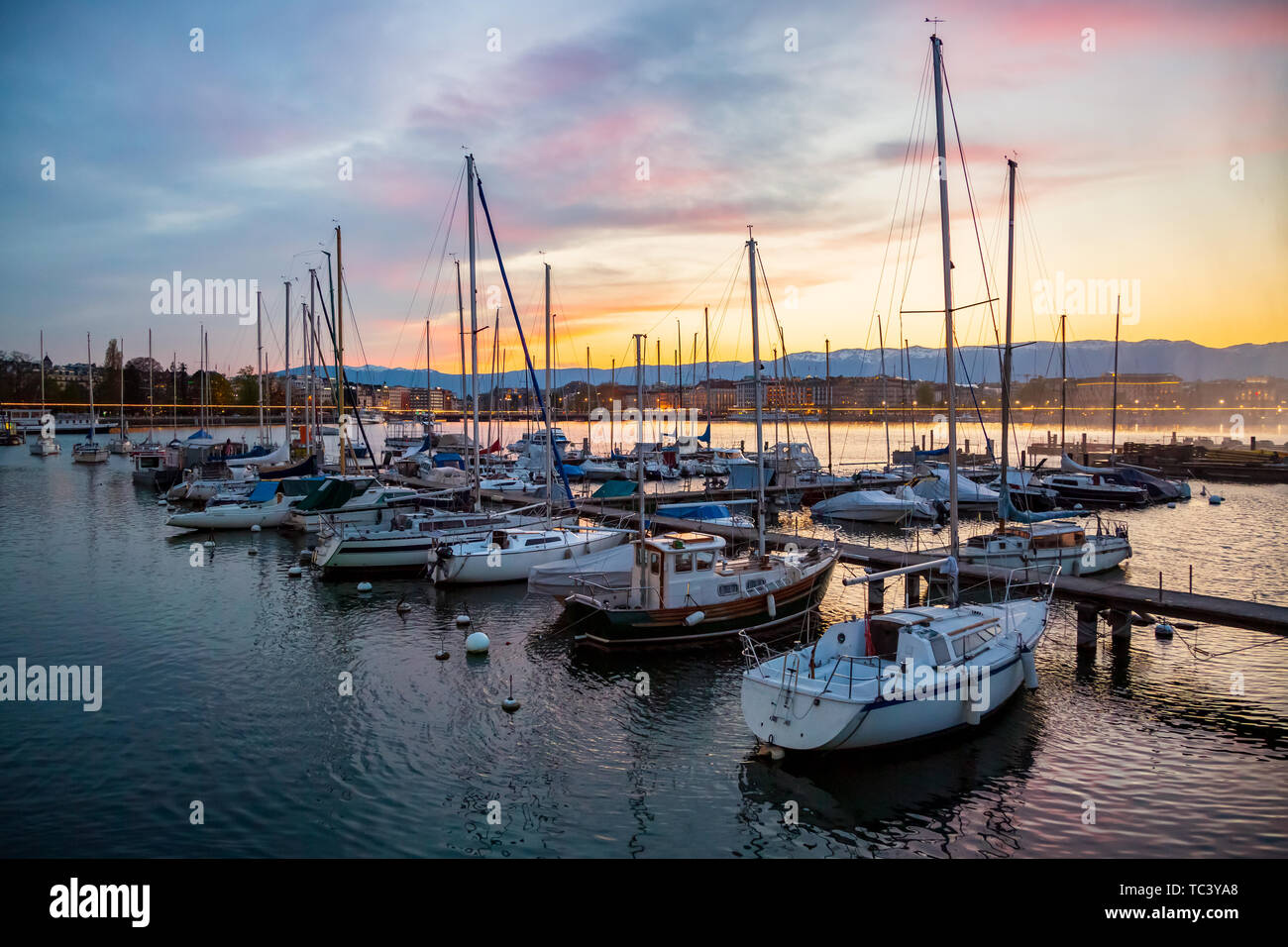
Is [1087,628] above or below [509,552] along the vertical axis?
below

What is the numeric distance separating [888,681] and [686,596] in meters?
7.54

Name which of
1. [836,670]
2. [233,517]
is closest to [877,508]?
[836,670]

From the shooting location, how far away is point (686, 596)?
21297 mm

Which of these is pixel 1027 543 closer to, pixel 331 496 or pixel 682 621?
pixel 682 621

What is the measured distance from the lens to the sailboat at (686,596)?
21016 millimetres

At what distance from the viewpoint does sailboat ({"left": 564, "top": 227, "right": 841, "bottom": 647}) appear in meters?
21.0

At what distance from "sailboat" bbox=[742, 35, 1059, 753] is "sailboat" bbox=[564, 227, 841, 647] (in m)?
4.87

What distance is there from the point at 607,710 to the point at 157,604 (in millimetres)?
17588

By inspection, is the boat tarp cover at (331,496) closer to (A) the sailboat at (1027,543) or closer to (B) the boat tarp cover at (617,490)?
(B) the boat tarp cover at (617,490)

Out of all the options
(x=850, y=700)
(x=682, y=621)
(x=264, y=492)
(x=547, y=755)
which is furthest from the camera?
(x=264, y=492)

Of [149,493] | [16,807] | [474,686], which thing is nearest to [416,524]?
[474,686]

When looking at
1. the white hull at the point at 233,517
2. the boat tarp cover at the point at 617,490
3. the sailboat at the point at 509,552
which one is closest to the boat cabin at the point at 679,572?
the sailboat at the point at 509,552

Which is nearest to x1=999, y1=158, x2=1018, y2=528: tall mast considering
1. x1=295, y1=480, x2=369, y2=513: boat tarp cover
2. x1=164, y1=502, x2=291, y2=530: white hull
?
x1=295, y1=480, x2=369, y2=513: boat tarp cover

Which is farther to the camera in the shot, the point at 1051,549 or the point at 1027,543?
the point at 1051,549
